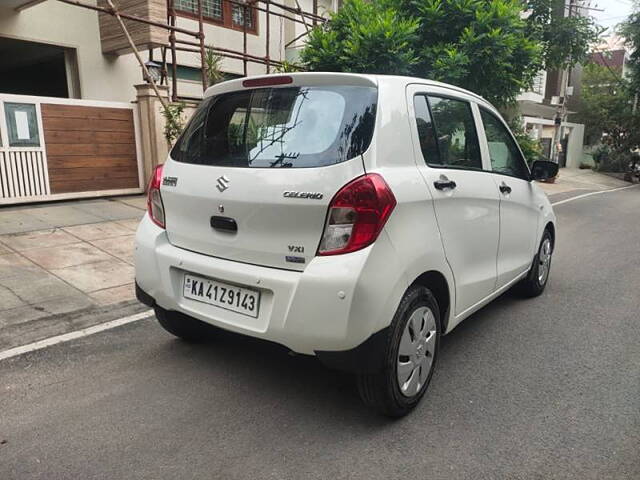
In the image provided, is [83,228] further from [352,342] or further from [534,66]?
[534,66]

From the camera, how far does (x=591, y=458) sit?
243cm

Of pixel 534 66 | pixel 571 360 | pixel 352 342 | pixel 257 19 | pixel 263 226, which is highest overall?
pixel 257 19

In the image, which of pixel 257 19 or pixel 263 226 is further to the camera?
pixel 257 19

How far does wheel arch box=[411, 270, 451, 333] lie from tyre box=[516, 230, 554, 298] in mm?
1913

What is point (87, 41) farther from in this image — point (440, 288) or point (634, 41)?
point (634, 41)

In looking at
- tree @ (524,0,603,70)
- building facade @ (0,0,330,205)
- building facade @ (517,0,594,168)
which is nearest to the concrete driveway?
building facade @ (0,0,330,205)

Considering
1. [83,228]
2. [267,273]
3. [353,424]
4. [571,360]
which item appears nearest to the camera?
[267,273]

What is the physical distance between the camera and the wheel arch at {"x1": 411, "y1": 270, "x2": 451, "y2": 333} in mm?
2738

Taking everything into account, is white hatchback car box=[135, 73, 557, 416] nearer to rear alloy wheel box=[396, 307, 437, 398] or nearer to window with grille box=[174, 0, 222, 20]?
rear alloy wheel box=[396, 307, 437, 398]

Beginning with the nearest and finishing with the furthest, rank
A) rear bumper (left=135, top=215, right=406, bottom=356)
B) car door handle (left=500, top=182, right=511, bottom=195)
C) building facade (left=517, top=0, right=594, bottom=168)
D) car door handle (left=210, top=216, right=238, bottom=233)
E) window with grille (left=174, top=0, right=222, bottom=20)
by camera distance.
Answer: rear bumper (left=135, top=215, right=406, bottom=356) < car door handle (left=210, top=216, right=238, bottom=233) < car door handle (left=500, top=182, right=511, bottom=195) < window with grille (left=174, top=0, right=222, bottom=20) < building facade (left=517, top=0, right=594, bottom=168)

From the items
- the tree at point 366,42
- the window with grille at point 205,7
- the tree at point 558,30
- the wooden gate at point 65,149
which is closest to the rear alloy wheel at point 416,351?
the tree at point 366,42

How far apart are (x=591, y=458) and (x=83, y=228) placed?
6382 millimetres

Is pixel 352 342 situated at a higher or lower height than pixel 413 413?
higher

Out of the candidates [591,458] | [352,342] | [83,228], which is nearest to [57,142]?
[83,228]
